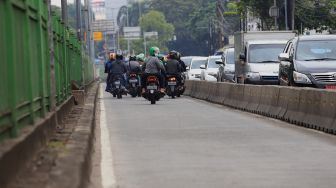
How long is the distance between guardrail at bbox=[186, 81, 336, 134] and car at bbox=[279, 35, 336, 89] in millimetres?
816

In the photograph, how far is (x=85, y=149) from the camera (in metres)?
9.50

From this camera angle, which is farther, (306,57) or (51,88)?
(306,57)

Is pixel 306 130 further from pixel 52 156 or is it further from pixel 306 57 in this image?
pixel 52 156

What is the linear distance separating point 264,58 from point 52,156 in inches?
795

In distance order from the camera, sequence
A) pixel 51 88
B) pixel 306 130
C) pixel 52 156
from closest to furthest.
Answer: pixel 52 156, pixel 51 88, pixel 306 130

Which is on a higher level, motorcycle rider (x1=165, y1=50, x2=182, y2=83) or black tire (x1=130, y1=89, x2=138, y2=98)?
motorcycle rider (x1=165, y1=50, x2=182, y2=83)

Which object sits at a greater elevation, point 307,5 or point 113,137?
point 307,5

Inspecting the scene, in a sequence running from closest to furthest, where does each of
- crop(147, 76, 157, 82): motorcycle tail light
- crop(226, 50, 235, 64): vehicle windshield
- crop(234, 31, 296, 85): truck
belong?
crop(147, 76, 157, 82): motorcycle tail light, crop(234, 31, 296, 85): truck, crop(226, 50, 235, 64): vehicle windshield

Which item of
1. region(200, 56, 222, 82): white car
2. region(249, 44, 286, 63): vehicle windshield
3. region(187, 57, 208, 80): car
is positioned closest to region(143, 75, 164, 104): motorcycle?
region(249, 44, 286, 63): vehicle windshield

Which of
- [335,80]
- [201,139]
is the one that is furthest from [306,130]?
[335,80]

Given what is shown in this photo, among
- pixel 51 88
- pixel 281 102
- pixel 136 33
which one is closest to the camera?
pixel 51 88

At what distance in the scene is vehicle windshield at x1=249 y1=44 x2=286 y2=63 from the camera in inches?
1124

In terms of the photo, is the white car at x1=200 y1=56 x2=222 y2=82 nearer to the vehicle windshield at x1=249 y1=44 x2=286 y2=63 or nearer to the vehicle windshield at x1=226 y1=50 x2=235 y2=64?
the vehicle windshield at x1=226 y1=50 x2=235 y2=64

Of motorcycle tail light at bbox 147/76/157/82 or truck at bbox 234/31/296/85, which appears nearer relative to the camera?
motorcycle tail light at bbox 147/76/157/82
